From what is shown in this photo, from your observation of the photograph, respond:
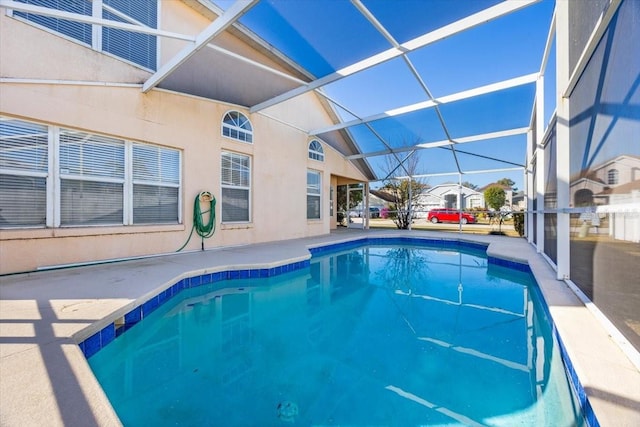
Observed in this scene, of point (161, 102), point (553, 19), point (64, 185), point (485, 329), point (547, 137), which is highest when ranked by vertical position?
point (553, 19)

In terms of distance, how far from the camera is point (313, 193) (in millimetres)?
10500

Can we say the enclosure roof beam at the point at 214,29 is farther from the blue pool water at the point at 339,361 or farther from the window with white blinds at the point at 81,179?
the blue pool water at the point at 339,361

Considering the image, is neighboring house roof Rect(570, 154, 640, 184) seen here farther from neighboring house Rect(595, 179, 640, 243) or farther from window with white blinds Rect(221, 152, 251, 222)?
window with white blinds Rect(221, 152, 251, 222)

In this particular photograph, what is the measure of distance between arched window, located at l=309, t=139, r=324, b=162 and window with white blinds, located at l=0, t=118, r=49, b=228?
702cm

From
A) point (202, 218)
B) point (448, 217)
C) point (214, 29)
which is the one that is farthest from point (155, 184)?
point (448, 217)

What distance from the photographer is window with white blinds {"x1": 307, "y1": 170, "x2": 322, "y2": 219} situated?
10336 millimetres

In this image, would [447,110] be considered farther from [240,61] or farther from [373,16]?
[240,61]

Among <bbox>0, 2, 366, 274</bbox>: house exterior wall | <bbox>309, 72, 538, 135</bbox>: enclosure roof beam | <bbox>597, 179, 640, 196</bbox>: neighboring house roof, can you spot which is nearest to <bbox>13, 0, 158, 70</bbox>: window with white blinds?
<bbox>0, 2, 366, 274</bbox>: house exterior wall

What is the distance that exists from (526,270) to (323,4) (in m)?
6.19

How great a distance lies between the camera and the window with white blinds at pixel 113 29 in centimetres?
448

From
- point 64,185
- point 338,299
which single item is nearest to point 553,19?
point 338,299

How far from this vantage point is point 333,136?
10.6m

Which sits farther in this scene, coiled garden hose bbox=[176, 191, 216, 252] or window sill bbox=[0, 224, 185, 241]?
coiled garden hose bbox=[176, 191, 216, 252]

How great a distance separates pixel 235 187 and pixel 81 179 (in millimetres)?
3210
